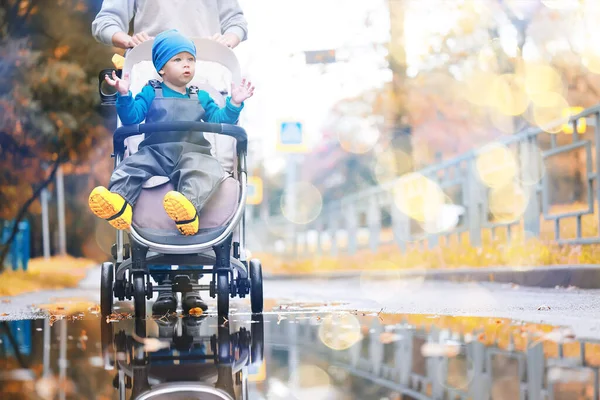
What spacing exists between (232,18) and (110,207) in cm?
229

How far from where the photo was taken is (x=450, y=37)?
16.5 m

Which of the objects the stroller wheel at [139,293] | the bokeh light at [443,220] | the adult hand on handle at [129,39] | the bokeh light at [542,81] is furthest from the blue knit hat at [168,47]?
the bokeh light at [542,81]

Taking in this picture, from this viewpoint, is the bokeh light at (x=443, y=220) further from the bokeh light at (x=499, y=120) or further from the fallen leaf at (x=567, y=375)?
the fallen leaf at (x=567, y=375)

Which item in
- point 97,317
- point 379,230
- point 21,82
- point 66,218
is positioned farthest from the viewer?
point 66,218

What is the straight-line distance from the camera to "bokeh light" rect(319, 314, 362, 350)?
3.92 metres

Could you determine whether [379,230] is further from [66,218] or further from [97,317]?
[66,218]

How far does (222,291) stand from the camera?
5.18 m

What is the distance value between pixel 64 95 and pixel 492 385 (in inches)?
373

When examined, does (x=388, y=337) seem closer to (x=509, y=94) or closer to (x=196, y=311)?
(x=196, y=311)

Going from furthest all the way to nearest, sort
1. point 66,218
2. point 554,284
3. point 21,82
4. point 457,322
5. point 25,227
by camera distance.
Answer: point 66,218
point 25,227
point 21,82
point 554,284
point 457,322

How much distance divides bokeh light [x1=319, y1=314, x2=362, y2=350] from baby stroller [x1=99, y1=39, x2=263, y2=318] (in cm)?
57

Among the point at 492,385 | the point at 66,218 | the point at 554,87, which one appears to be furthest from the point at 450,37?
the point at 66,218

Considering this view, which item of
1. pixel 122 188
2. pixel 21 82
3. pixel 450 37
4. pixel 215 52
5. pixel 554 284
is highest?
pixel 450 37

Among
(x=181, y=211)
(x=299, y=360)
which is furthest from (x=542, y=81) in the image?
(x=299, y=360)
